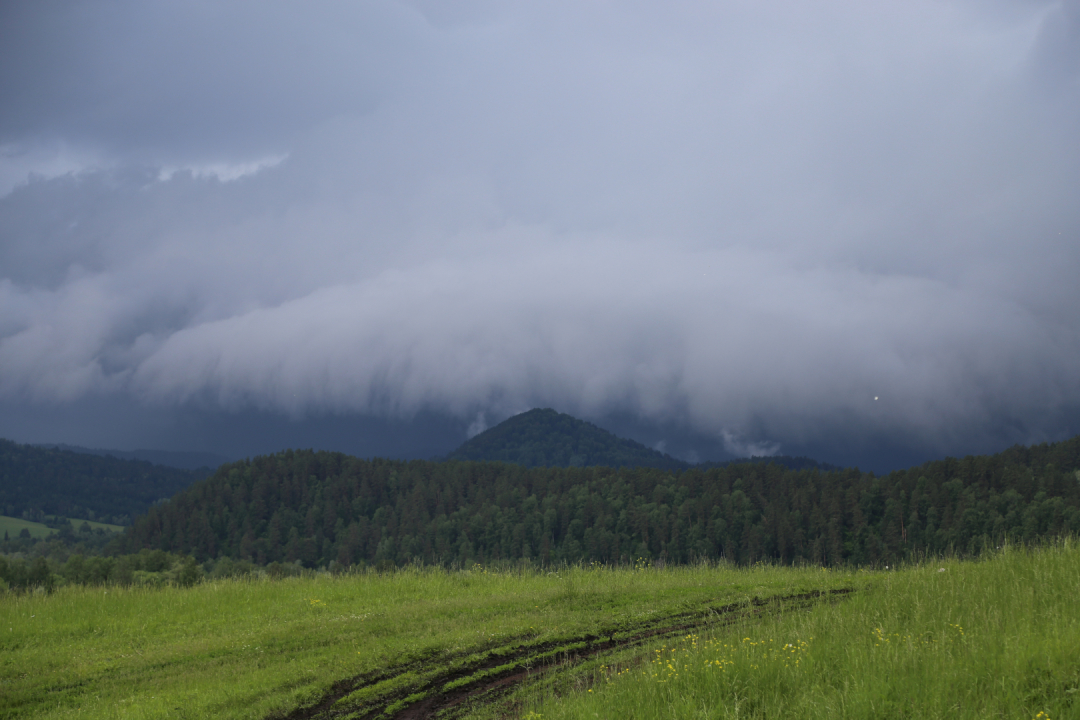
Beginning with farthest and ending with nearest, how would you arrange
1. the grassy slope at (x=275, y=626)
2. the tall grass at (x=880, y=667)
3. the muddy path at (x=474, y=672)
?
the grassy slope at (x=275, y=626)
the muddy path at (x=474, y=672)
the tall grass at (x=880, y=667)

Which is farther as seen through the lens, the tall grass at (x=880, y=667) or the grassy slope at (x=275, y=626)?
the grassy slope at (x=275, y=626)

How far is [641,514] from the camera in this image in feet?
432

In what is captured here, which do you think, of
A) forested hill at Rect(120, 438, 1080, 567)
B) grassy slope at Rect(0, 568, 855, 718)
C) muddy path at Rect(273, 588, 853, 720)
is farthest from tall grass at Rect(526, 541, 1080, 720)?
forested hill at Rect(120, 438, 1080, 567)

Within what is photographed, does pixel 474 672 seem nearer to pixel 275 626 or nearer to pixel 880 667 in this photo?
pixel 880 667

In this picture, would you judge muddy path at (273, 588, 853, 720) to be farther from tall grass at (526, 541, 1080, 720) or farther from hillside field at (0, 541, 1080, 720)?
tall grass at (526, 541, 1080, 720)

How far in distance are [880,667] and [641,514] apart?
126982mm

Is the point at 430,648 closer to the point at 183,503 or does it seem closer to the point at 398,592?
the point at 398,592

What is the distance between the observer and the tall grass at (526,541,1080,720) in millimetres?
7781

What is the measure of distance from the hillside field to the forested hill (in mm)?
59315

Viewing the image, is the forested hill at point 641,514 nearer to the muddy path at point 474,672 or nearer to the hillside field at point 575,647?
the hillside field at point 575,647

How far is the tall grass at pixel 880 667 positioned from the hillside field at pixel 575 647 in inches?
1.4

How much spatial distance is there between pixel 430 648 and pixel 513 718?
470 cm

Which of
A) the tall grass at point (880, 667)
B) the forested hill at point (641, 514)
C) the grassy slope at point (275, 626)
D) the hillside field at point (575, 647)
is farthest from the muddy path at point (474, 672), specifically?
the forested hill at point (641, 514)

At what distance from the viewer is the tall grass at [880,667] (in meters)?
7.78
